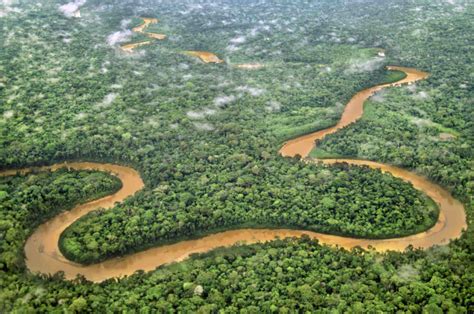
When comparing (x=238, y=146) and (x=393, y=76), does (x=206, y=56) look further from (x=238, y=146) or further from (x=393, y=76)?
(x=238, y=146)

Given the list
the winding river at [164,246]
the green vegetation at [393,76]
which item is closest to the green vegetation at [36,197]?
the winding river at [164,246]

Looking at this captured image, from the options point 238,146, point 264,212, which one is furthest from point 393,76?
point 264,212

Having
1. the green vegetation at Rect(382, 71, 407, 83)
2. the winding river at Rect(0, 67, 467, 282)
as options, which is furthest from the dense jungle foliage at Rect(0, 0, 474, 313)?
the green vegetation at Rect(382, 71, 407, 83)

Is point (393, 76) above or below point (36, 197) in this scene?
below

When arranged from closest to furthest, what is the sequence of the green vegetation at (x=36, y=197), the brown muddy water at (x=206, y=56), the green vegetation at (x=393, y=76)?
the green vegetation at (x=36, y=197) < the green vegetation at (x=393, y=76) < the brown muddy water at (x=206, y=56)

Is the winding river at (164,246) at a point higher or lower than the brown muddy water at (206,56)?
lower

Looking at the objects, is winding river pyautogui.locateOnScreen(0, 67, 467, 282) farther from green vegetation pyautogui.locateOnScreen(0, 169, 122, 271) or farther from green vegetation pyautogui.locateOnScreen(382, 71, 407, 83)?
green vegetation pyautogui.locateOnScreen(382, 71, 407, 83)

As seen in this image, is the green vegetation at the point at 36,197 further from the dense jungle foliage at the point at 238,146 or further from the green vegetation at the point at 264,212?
the green vegetation at the point at 264,212

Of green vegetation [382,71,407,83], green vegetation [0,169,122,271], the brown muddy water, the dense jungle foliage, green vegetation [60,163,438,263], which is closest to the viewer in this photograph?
the dense jungle foliage
